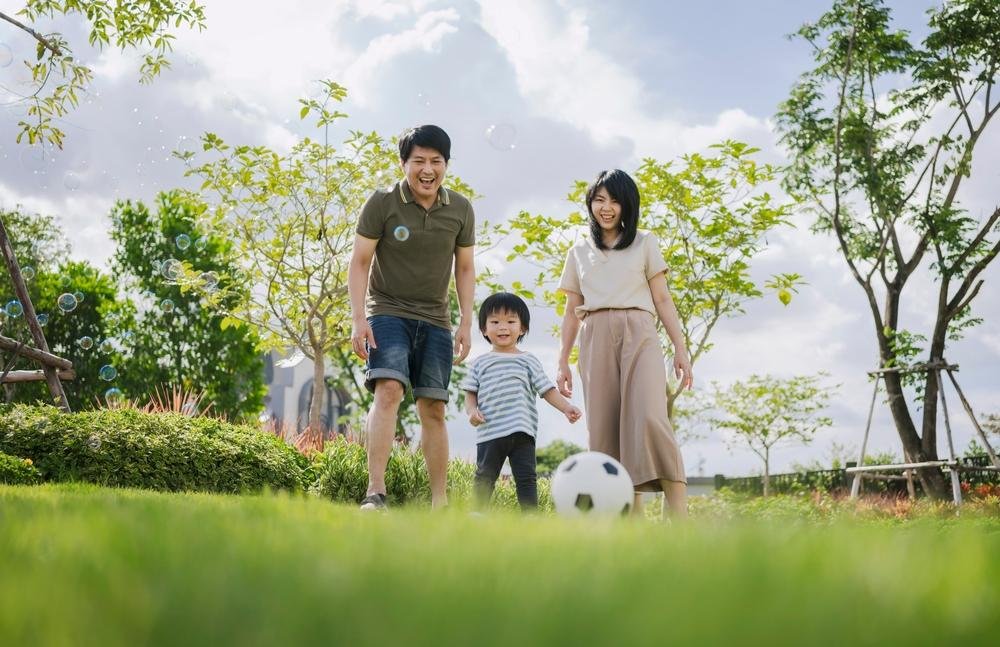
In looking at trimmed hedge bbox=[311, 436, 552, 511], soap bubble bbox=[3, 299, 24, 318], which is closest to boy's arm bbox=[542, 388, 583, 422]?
trimmed hedge bbox=[311, 436, 552, 511]

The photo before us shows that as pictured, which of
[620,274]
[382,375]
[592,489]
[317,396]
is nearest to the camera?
[592,489]

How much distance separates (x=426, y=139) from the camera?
5.10m

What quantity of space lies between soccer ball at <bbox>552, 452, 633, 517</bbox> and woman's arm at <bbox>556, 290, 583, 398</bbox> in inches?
65.5

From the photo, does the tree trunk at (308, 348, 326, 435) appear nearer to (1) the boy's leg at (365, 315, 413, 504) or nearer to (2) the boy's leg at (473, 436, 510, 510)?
(2) the boy's leg at (473, 436, 510, 510)

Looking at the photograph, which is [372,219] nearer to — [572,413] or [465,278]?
[465,278]

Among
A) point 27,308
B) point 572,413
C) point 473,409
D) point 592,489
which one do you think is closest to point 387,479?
point 473,409

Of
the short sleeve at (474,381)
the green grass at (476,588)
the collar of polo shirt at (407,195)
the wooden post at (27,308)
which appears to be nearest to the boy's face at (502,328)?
the short sleeve at (474,381)

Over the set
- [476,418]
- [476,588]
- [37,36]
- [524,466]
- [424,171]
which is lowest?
[476,588]

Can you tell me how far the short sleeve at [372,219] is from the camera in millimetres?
5188

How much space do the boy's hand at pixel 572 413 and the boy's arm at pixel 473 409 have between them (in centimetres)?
53

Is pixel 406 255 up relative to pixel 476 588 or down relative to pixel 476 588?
up

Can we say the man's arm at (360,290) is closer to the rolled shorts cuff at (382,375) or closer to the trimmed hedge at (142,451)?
the rolled shorts cuff at (382,375)

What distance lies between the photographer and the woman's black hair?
5.27 meters

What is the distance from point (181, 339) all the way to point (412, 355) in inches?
700
